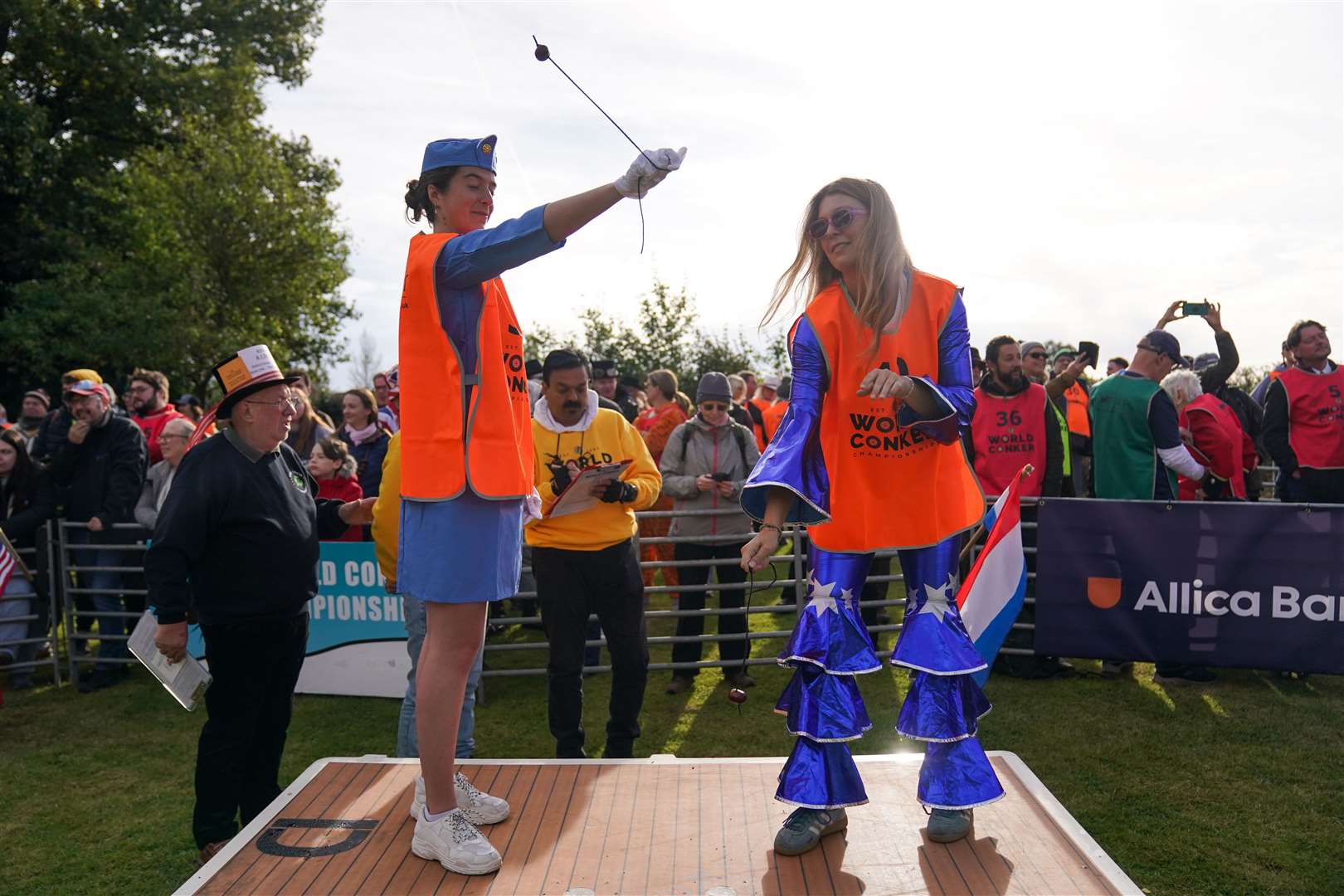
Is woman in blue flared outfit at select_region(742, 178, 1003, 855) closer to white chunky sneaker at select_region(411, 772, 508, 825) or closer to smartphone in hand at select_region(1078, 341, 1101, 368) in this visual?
white chunky sneaker at select_region(411, 772, 508, 825)

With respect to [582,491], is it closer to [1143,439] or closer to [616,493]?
[616,493]

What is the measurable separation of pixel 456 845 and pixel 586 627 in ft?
6.32

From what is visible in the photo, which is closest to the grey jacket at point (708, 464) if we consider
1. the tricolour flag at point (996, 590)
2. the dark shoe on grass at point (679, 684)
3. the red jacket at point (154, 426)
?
the dark shoe on grass at point (679, 684)

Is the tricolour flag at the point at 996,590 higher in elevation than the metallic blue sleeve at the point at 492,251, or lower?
lower

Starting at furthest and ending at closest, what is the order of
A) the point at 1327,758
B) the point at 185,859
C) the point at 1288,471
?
1. the point at 1288,471
2. the point at 1327,758
3. the point at 185,859

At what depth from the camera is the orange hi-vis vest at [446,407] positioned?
325cm

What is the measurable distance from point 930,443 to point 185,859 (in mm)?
3724

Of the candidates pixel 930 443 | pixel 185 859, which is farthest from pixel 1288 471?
pixel 185 859

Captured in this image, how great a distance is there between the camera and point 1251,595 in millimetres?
6551

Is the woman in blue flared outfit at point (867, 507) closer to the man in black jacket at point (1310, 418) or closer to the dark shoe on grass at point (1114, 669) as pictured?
A: the dark shoe on grass at point (1114, 669)

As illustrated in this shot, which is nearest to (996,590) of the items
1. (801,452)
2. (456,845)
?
(801,452)

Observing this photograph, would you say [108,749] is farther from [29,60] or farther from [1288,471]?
[29,60]

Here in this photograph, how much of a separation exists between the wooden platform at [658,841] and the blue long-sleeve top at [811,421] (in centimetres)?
114

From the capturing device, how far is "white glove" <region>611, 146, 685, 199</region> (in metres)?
2.83
